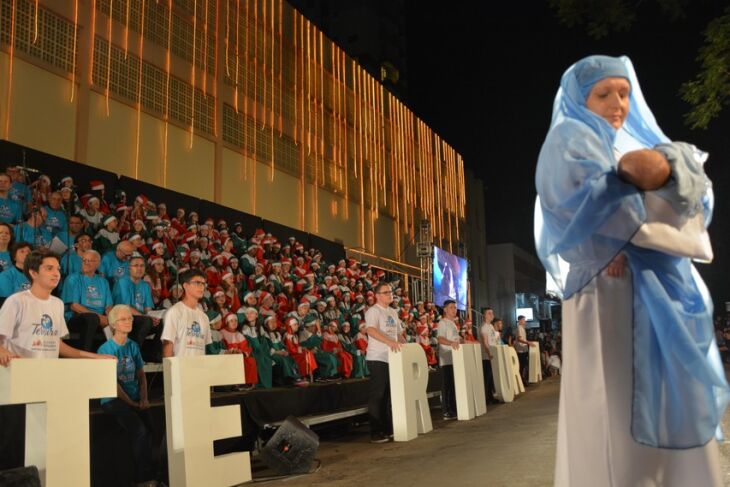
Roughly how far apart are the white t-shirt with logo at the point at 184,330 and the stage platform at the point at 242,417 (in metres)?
0.49

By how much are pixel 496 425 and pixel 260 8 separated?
41.9ft

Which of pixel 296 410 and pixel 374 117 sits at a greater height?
pixel 374 117

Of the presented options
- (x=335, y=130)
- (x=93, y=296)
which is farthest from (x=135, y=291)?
(x=335, y=130)

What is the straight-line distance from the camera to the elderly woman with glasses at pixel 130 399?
5156 millimetres

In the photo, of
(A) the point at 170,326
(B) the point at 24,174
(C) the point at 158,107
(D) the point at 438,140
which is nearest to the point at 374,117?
(D) the point at 438,140

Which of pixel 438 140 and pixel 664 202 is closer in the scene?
pixel 664 202

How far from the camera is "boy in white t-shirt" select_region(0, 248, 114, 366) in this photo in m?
4.51

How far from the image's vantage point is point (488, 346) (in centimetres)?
1223

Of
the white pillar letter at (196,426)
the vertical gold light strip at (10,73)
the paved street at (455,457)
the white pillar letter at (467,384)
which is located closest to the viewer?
the white pillar letter at (196,426)

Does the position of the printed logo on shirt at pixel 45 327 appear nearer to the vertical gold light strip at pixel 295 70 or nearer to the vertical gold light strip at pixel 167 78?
the vertical gold light strip at pixel 167 78

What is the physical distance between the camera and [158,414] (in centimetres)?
561

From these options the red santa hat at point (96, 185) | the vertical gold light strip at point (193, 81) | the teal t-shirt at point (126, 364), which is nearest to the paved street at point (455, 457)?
the teal t-shirt at point (126, 364)

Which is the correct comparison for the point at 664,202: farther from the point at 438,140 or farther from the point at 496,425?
the point at 438,140

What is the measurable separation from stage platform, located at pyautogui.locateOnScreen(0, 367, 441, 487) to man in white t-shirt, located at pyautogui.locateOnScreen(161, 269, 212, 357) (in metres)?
0.49
